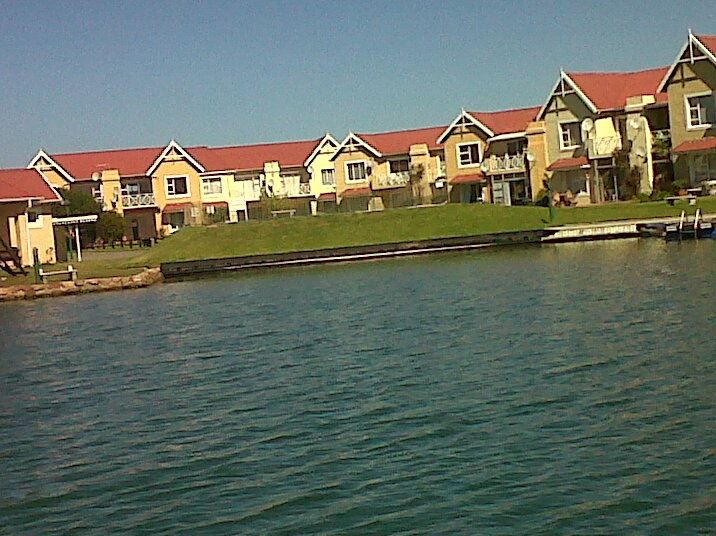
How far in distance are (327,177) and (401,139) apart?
6.38 metres

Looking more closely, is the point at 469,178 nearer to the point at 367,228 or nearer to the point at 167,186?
the point at 367,228

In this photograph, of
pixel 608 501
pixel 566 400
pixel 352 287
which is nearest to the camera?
pixel 608 501

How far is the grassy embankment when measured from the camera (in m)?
53.7

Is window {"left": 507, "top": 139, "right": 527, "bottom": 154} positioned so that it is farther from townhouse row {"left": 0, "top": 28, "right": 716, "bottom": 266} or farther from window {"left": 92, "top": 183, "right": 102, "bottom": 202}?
window {"left": 92, "top": 183, "right": 102, "bottom": 202}

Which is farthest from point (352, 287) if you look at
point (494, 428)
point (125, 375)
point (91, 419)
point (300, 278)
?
point (494, 428)

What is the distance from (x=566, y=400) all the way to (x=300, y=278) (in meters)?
29.4

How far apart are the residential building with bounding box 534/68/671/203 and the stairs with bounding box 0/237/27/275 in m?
29.2

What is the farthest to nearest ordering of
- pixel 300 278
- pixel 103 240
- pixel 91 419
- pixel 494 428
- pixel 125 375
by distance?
pixel 103 240 < pixel 300 278 < pixel 125 375 < pixel 91 419 < pixel 494 428

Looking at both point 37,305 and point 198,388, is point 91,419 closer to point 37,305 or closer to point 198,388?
point 198,388

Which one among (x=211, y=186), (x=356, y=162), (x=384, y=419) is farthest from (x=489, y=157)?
(x=384, y=419)

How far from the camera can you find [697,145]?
57.8m

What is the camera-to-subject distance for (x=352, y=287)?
37.8m

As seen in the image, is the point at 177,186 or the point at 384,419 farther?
the point at 177,186

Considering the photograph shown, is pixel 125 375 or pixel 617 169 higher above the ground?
pixel 617 169
